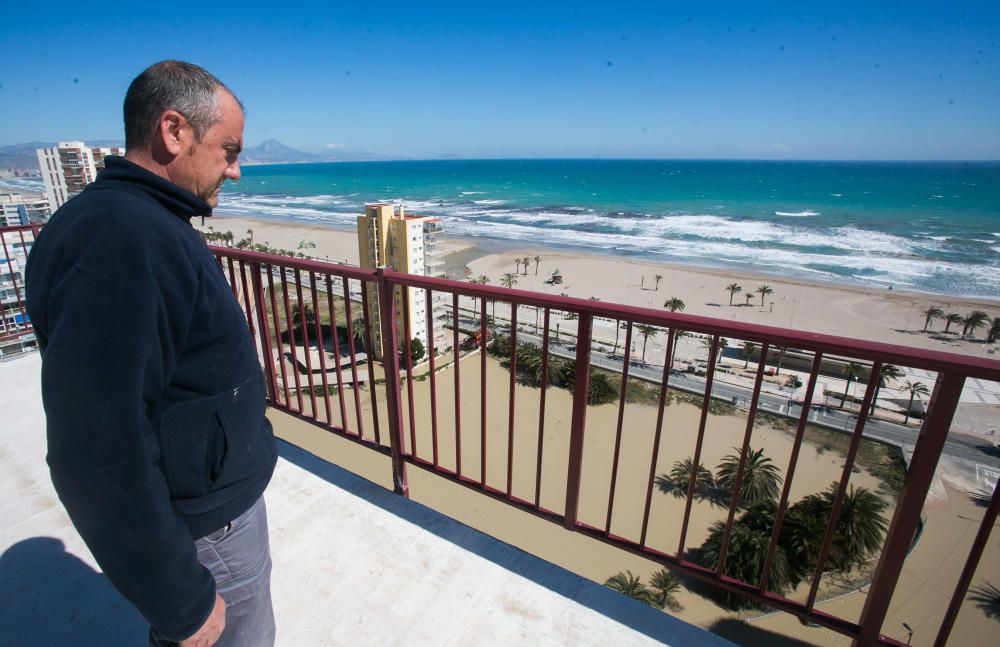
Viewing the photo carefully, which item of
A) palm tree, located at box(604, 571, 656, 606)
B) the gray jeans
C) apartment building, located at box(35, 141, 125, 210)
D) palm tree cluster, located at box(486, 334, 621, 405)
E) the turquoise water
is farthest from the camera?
the turquoise water

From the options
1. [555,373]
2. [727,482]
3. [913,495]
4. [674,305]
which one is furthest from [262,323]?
[674,305]

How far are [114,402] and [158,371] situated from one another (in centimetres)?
10

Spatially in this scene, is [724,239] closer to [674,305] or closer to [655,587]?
[674,305]

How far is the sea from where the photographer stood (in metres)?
37.4

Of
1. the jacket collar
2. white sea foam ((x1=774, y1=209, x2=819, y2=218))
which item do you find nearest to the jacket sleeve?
the jacket collar

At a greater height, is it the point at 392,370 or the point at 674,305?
the point at 392,370

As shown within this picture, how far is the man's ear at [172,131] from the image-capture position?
1.07 metres

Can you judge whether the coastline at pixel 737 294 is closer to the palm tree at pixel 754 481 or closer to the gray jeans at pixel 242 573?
the palm tree at pixel 754 481

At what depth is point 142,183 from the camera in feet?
3.40

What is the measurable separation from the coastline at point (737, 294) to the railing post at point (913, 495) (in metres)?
19.9

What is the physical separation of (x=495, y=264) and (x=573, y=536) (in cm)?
2845

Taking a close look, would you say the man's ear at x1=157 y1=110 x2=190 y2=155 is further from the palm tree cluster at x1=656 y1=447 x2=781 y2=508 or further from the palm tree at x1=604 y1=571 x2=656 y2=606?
the palm tree cluster at x1=656 y1=447 x2=781 y2=508

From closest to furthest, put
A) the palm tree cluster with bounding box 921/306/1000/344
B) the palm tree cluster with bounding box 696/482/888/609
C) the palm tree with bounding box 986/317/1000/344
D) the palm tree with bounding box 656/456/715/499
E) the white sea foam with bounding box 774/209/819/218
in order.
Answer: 1. the palm tree cluster with bounding box 696/482/888/609
2. the palm tree with bounding box 656/456/715/499
3. the palm tree with bounding box 986/317/1000/344
4. the palm tree cluster with bounding box 921/306/1000/344
5. the white sea foam with bounding box 774/209/819/218

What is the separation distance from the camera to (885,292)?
102 ft
